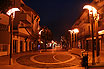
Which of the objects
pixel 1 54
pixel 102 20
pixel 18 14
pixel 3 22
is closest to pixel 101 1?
pixel 102 20

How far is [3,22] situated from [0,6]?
14715 mm

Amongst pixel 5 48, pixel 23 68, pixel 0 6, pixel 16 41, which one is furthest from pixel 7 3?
pixel 16 41

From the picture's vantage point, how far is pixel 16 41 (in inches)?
1249

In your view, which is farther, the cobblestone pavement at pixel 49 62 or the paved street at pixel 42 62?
the cobblestone pavement at pixel 49 62

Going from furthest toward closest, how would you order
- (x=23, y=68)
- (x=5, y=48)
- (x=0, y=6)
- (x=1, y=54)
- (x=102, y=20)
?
(x=102, y=20)
(x=5, y=48)
(x=1, y=54)
(x=23, y=68)
(x=0, y=6)

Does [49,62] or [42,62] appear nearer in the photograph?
[49,62]

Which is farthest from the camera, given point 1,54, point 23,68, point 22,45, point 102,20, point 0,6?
point 22,45

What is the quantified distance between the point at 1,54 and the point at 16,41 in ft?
25.2

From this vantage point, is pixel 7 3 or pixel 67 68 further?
pixel 67 68

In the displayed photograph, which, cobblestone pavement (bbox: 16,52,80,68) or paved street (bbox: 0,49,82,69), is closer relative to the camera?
paved street (bbox: 0,49,82,69)

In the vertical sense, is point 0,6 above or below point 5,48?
above

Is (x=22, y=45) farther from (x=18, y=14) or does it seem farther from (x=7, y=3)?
(x=7, y=3)

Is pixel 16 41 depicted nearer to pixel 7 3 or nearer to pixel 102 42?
pixel 102 42

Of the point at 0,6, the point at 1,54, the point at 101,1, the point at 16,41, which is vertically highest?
the point at 101,1
